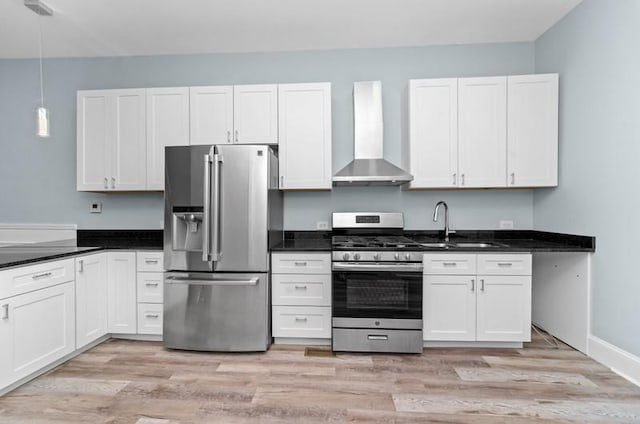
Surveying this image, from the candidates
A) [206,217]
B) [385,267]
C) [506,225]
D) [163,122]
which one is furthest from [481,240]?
[163,122]

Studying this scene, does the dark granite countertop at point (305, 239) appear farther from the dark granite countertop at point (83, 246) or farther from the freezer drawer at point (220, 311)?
the dark granite countertop at point (83, 246)

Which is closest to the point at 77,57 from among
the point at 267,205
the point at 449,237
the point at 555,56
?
the point at 267,205

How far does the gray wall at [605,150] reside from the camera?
242 cm

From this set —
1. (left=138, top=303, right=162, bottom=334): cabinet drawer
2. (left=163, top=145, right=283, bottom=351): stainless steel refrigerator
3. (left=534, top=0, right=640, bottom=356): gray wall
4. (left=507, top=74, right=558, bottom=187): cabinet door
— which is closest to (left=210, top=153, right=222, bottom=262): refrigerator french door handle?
(left=163, top=145, right=283, bottom=351): stainless steel refrigerator

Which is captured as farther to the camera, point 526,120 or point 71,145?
point 71,145

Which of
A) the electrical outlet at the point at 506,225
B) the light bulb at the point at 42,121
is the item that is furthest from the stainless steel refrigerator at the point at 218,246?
the electrical outlet at the point at 506,225

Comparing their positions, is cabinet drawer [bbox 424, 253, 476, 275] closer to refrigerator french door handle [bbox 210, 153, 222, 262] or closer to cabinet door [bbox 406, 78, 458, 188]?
cabinet door [bbox 406, 78, 458, 188]

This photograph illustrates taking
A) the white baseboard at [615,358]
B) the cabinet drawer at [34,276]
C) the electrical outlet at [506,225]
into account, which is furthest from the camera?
the electrical outlet at [506,225]

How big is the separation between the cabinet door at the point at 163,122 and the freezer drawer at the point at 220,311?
1.11 m

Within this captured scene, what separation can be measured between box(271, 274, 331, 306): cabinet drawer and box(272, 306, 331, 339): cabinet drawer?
0.19 ft

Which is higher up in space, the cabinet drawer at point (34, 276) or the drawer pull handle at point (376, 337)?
the cabinet drawer at point (34, 276)

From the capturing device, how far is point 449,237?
3.68m

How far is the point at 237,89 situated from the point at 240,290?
6.12 feet

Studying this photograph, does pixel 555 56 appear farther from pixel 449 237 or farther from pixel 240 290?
pixel 240 290
